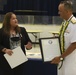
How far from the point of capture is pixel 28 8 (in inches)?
394

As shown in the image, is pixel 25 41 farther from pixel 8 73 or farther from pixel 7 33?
pixel 8 73

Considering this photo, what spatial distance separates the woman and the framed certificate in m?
0.53

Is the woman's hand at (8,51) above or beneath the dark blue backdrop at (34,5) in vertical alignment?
above

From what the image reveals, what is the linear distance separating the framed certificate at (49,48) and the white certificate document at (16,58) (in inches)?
19.0

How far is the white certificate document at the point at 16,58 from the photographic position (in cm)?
304

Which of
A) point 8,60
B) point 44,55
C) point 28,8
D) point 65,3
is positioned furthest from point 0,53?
point 28,8

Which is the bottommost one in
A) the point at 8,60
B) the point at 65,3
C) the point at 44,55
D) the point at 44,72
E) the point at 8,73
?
the point at 44,72

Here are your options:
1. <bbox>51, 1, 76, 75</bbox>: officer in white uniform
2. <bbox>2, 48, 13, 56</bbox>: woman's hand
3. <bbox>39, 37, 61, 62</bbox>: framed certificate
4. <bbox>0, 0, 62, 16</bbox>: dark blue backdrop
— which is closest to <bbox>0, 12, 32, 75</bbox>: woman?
<bbox>2, 48, 13, 56</bbox>: woman's hand

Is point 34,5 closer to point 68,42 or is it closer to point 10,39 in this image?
point 10,39

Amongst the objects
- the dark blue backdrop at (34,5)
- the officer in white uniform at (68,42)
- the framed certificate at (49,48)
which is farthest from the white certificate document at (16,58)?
the dark blue backdrop at (34,5)

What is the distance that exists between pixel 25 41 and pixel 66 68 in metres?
0.81

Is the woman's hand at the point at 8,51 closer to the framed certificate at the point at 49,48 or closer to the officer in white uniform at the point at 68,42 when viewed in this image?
the framed certificate at the point at 49,48

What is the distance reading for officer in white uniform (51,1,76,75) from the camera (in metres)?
2.52

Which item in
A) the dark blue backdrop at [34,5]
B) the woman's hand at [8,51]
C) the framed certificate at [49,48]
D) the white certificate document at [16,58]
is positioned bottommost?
the dark blue backdrop at [34,5]
